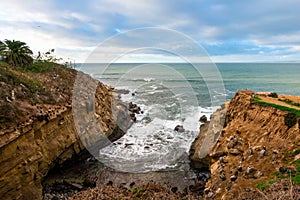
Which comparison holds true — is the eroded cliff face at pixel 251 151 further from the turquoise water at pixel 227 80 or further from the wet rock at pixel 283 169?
the turquoise water at pixel 227 80

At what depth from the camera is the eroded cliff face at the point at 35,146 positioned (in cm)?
1033

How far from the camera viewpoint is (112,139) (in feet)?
70.4

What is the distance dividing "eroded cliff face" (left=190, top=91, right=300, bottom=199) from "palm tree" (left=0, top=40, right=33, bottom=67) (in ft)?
61.3

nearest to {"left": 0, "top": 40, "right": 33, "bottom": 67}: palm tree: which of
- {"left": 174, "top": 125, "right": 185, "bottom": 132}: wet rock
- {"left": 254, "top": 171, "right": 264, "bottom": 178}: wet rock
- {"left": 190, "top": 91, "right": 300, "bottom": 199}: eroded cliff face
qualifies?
{"left": 174, "top": 125, "right": 185, "bottom": 132}: wet rock

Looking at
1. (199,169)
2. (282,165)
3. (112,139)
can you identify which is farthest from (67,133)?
(282,165)

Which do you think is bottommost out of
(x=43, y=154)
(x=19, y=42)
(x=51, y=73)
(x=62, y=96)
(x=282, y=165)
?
(x=43, y=154)

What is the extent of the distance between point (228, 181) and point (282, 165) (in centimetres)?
191

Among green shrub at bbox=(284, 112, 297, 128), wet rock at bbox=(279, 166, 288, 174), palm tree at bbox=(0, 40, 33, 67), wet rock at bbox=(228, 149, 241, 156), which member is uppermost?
palm tree at bbox=(0, 40, 33, 67)

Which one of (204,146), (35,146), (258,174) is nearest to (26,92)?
(35,146)

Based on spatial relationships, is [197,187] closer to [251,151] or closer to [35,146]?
[251,151]

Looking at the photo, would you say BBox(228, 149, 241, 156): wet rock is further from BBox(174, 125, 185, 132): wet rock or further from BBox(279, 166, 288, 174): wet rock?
BBox(174, 125, 185, 132): wet rock

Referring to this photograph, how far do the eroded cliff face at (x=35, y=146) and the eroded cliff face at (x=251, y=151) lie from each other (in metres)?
8.04

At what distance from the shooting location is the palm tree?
70.7 ft

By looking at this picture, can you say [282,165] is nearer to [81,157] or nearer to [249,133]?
[249,133]
